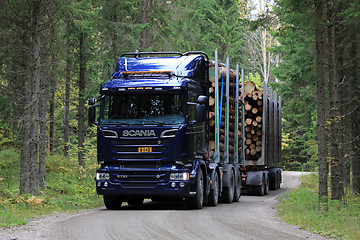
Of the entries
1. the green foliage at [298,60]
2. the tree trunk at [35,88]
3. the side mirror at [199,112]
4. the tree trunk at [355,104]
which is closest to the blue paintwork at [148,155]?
the side mirror at [199,112]

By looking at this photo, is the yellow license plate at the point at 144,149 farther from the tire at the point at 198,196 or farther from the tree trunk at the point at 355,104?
the tree trunk at the point at 355,104

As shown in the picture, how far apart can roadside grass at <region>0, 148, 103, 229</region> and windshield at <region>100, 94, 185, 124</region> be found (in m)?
2.85

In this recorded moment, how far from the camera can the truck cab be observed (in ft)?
44.1

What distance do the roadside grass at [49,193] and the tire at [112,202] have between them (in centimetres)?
91

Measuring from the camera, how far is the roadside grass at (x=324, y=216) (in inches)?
422

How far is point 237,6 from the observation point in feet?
168

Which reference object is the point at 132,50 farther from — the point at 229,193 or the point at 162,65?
the point at 162,65

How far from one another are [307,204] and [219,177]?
2.90m

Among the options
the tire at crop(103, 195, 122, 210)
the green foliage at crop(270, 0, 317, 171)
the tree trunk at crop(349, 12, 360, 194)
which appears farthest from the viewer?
the tree trunk at crop(349, 12, 360, 194)

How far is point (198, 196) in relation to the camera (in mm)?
14406

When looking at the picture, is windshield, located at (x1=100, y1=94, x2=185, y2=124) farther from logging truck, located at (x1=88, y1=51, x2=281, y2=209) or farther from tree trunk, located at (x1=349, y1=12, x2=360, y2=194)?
tree trunk, located at (x1=349, y1=12, x2=360, y2=194)

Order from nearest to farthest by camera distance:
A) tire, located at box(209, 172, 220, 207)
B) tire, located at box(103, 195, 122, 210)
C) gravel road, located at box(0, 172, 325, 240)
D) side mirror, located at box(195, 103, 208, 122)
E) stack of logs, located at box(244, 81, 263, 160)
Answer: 1. gravel road, located at box(0, 172, 325, 240)
2. side mirror, located at box(195, 103, 208, 122)
3. tire, located at box(103, 195, 122, 210)
4. tire, located at box(209, 172, 220, 207)
5. stack of logs, located at box(244, 81, 263, 160)

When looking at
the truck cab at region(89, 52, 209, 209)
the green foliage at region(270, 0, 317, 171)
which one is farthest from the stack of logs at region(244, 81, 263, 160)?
the truck cab at region(89, 52, 209, 209)

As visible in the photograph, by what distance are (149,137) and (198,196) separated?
233cm
